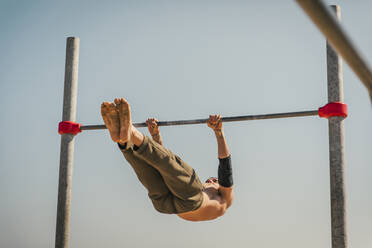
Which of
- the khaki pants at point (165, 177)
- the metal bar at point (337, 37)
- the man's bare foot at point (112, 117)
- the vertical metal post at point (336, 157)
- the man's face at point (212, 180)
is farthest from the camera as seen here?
the man's face at point (212, 180)

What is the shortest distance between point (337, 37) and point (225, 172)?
3.25 metres

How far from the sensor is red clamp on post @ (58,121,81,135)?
4.57 m

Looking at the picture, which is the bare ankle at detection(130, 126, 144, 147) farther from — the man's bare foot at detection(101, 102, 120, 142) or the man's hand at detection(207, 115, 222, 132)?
the man's hand at detection(207, 115, 222, 132)

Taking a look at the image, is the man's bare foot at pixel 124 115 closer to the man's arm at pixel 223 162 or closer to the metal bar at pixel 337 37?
the man's arm at pixel 223 162

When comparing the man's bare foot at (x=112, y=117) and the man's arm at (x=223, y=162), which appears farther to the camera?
the man's arm at (x=223, y=162)

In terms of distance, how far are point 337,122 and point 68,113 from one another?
111 inches

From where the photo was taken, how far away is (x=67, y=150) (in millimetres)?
4555

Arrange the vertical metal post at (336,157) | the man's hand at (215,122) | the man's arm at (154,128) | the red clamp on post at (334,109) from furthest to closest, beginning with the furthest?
the man's arm at (154,128), the man's hand at (215,122), the red clamp on post at (334,109), the vertical metal post at (336,157)

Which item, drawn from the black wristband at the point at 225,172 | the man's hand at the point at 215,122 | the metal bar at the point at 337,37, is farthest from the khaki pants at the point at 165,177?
the metal bar at the point at 337,37

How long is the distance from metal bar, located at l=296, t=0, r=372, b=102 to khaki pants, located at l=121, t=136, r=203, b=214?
2.45 meters

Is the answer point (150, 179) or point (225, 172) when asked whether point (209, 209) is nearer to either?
point (225, 172)

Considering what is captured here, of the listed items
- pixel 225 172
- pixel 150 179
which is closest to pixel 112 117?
pixel 150 179

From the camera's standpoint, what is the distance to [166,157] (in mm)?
3283

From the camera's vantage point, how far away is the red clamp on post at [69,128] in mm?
4574
